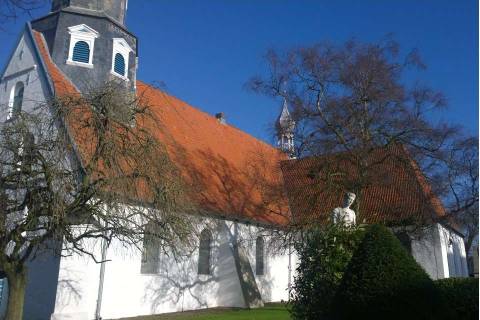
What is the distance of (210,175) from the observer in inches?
829

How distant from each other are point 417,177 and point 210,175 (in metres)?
8.75

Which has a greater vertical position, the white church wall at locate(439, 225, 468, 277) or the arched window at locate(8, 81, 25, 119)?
the arched window at locate(8, 81, 25, 119)

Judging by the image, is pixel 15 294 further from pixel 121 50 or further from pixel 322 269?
pixel 121 50

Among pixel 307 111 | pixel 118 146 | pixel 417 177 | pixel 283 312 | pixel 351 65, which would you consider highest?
pixel 351 65

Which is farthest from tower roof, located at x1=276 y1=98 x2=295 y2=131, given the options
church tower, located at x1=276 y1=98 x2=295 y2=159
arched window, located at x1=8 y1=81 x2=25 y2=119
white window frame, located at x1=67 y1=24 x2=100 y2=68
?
arched window, located at x1=8 y1=81 x2=25 y2=119

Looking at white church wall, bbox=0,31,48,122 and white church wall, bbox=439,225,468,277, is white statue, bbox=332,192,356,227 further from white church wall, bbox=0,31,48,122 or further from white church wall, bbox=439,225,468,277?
white church wall, bbox=439,225,468,277

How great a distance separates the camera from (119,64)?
19328mm

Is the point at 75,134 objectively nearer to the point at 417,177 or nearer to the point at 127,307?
the point at 127,307

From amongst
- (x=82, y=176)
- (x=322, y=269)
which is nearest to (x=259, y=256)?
(x=322, y=269)

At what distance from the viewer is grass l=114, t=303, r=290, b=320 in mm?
15135

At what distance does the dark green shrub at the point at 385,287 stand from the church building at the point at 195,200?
6.11m

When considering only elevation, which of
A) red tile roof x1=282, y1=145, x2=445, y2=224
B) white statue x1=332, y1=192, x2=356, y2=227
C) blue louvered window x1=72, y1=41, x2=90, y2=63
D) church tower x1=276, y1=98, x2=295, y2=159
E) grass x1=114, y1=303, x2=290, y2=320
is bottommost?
grass x1=114, y1=303, x2=290, y2=320

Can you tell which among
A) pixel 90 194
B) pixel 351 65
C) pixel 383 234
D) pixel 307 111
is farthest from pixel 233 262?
pixel 383 234

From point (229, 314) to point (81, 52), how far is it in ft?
37.6
